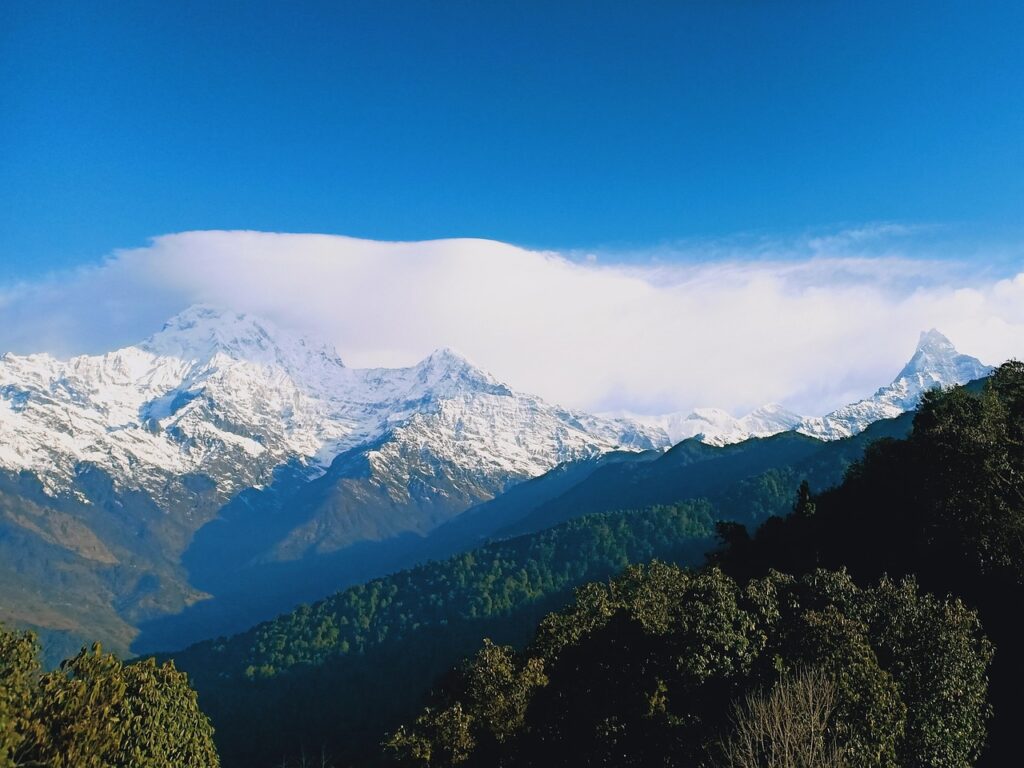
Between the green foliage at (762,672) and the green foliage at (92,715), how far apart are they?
89.8 feet

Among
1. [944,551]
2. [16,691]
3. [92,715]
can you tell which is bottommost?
[944,551]

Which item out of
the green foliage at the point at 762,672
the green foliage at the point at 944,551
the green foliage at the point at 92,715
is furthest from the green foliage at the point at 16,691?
the green foliage at the point at 944,551

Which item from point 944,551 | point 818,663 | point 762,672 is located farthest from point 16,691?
point 944,551

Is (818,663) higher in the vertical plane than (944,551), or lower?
Result: lower

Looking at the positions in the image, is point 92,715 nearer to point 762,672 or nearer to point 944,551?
point 762,672

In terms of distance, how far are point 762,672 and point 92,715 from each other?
124 ft

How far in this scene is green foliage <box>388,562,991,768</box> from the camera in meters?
43.6

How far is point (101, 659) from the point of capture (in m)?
37.9

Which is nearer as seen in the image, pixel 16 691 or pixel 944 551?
pixel 16 691

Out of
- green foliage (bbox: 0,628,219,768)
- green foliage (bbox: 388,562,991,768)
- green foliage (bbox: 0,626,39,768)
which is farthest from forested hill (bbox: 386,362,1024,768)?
green foliage (bbox: 0,626,39,768)

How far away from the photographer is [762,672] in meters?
46.9

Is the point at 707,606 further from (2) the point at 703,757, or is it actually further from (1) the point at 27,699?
(1) the point at 27,699

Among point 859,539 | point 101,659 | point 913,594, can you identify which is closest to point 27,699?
point 101,659

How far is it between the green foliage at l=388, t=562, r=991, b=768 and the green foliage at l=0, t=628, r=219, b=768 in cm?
2737
